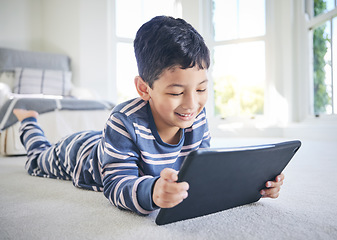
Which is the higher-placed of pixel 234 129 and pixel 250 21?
pixel 250 21

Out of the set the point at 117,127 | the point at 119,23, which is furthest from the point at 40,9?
the point at 117,127

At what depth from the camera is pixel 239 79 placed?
391 centimetres

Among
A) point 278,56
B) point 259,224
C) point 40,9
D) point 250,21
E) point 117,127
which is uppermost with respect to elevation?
point 40,9

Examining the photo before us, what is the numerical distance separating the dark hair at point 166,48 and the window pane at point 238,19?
10.6ft

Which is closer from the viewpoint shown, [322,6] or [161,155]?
[161,155]

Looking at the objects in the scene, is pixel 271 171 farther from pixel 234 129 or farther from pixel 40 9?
pixel 40 9

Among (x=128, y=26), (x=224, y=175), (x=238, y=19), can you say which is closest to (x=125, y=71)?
(x=128, y=26)

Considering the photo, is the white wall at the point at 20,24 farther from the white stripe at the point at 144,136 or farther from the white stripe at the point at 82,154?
the white stripe at the point at 144,136

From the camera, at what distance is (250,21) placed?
12.5ft

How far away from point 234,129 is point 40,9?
3.02 metres

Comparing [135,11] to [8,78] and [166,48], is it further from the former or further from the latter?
[166,48]

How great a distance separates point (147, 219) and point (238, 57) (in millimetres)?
3470

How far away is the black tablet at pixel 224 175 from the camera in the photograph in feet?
1.87

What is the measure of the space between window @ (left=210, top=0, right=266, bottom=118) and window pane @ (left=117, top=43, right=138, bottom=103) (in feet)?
3.58
